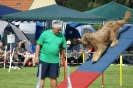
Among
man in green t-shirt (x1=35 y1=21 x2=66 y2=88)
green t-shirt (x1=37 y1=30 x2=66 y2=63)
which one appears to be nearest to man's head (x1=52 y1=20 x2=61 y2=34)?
man in green t-shirt (x1=35 y1=21 x2=66 y2=88)

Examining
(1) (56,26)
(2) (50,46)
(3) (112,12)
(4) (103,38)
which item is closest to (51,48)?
(2) (50,46)

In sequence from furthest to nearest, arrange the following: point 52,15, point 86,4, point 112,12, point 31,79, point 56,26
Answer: point 86,4
point 112,12
point 52,15
point 31,79
point 56,26

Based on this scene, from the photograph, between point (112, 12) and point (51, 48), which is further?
point (112, 12)

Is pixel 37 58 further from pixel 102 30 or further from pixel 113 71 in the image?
pixel 113 71

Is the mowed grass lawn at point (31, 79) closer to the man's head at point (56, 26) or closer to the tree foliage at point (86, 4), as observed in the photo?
the man's head at point (56, 26)

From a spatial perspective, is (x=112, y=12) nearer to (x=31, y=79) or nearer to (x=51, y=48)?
(x=31, y=79)

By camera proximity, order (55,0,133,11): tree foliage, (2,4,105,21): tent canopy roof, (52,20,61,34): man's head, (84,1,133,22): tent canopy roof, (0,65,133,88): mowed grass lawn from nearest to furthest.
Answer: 1. (52,20,61,34): man's head
2. (0,65,133,88): mowed grass lawn
3. (2,4,105,21): tent canopy roof
4. (84,1,133,22): tent canopy roof
5. (55,0,133,11): tree foliage

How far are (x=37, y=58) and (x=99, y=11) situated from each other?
587 inches

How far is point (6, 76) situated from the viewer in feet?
51.0

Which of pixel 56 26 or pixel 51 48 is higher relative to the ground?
pixel 56 26

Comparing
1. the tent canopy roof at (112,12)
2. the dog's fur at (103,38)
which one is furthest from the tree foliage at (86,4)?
the dog's fur at (103,38)

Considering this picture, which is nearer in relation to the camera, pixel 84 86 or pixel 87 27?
pixel 84 86

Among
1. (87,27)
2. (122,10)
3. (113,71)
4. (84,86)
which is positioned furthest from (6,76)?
(87,27)

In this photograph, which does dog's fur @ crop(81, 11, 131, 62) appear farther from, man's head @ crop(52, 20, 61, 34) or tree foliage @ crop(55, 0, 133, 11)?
tree foliage @ crop(55, 0, 133, 11)
